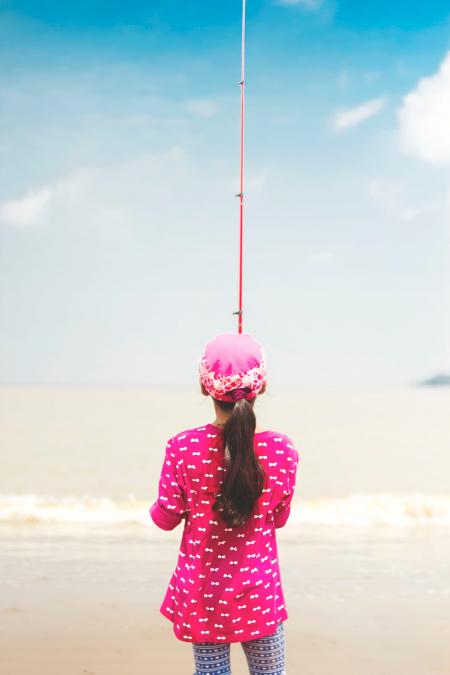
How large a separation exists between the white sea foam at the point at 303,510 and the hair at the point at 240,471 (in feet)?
20.1

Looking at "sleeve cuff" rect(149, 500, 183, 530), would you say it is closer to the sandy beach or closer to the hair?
the hair

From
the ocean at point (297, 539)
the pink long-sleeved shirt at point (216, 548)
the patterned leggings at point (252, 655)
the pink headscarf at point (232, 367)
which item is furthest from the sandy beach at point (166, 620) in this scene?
the pink headscarf at point (232, 367)

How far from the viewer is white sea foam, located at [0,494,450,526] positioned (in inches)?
317

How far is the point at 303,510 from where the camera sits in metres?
9.16

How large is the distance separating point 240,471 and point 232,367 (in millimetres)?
242

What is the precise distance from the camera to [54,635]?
3.73m

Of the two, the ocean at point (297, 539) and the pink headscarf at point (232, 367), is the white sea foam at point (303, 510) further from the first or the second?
the pink headscarf at point (232, 367)

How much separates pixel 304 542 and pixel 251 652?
4634mm

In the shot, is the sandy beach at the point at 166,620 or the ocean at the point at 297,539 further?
the ocean at the point at 297,539

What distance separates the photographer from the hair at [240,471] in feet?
5.70

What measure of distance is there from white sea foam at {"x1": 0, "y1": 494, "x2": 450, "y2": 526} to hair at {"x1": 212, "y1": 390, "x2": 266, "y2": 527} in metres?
6.13

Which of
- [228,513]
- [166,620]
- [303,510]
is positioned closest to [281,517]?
[228,513]

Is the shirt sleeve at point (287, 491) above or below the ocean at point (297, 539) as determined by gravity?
above

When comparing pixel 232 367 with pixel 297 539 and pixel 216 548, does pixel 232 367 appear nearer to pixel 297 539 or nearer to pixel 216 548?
pixel 216 548
